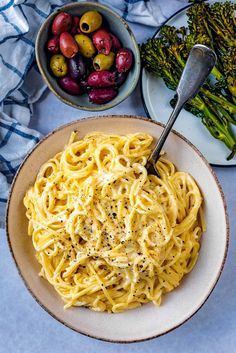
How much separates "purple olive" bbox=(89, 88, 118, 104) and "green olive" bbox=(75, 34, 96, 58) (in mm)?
167

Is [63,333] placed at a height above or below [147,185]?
below

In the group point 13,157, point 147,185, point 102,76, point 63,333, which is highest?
point 102,76

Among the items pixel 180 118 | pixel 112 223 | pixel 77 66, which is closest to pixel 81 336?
pixel 112 223

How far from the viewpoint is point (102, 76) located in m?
2.55

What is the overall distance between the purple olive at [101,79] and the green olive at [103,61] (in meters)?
0.03

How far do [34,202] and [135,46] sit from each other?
84 cm

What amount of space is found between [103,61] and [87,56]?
9 cm

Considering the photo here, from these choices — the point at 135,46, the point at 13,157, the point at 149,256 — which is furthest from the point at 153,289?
the point at 135,46

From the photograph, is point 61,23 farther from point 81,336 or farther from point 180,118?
point 81,336

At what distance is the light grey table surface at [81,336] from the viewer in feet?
8.81

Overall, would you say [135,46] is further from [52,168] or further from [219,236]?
[219,236]

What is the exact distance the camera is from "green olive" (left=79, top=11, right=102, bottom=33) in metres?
2.56

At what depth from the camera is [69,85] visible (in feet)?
8.46

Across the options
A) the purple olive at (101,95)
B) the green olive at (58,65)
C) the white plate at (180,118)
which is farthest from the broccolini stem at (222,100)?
the green olive at (58,65)
